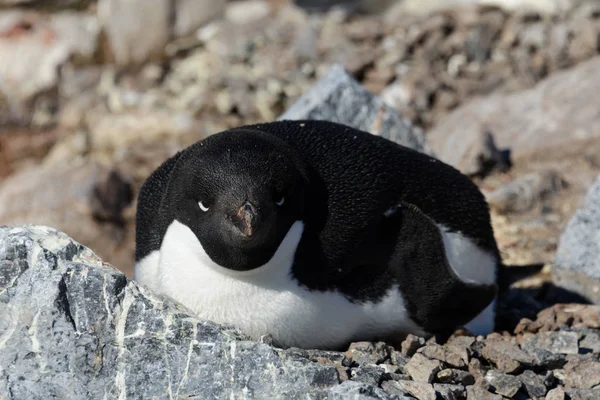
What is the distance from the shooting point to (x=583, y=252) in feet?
17.7

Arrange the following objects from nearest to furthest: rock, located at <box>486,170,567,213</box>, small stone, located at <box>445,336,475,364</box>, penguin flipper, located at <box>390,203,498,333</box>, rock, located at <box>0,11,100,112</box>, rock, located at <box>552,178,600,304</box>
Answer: small stone, located at <box>445,336,475,364</box>
penguin flipper, located at <box>390,203,498,333</box>
rock, located at <box>552,178,600,304</box>
rock, located at <box>486,170,567,213</box>
rock, located at <box>0,11,100,112</box>

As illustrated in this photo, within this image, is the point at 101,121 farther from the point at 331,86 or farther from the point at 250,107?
the point at 331,86

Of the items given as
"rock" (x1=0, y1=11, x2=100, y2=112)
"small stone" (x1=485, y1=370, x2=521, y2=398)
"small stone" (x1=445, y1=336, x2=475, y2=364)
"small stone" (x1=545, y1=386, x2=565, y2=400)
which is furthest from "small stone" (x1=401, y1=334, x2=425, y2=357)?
"rock" (x1=0, y1=11, x2=100, y2=112)

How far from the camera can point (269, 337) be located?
3932 millimetres

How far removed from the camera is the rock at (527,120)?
7.40 m

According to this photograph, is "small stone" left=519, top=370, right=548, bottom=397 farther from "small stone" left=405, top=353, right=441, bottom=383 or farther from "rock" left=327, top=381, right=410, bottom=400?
"rock" left=327, top=381, right=410, bottom=400

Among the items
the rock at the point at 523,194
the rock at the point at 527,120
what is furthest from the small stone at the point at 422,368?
the rock at the point at 527,120

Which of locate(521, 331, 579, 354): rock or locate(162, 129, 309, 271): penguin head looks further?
locate(521, 331, 579, 354): rock

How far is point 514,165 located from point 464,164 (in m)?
0.53

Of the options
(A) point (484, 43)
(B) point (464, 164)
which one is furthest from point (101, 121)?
(B) point (464, 164)

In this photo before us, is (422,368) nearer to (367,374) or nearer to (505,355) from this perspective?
(367,374)

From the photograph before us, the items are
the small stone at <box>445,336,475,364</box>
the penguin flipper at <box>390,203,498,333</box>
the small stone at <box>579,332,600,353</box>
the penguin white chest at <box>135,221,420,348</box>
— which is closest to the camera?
the penguin white chest at <box>135,221,420,348</box>

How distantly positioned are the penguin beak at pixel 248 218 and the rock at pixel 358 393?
26.3 inches

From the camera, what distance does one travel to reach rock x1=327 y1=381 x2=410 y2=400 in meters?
3.37
